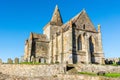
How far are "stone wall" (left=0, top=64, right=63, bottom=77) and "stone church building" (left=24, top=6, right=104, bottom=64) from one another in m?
8.08

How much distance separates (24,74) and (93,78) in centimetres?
1097

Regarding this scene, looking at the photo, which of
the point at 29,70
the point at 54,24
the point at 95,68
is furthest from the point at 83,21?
the point at 29,70

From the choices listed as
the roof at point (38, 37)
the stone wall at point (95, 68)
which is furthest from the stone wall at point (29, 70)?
the roof at point (38, 37)

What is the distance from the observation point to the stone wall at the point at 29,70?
1036 inches

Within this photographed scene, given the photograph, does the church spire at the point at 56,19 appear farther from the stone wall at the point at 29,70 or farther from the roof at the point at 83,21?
the stone wall at the point at 29,70

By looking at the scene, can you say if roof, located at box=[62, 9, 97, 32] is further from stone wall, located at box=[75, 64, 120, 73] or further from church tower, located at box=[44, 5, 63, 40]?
stone wall, located at box=[75, 64, 120, 73]

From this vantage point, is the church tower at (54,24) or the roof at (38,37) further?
the church tower at (54,24)

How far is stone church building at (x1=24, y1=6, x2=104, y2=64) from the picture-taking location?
38.1 metres

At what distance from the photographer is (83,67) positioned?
29938 mm

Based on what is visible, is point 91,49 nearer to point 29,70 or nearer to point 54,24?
point 54,24

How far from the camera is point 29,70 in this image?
26625 mm

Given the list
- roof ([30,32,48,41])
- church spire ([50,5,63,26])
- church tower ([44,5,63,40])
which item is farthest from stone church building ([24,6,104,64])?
church spire ([50,5,63,26])

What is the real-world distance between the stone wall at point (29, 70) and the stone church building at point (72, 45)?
8.08 metres

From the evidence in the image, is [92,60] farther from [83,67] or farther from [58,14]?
[58,14]
